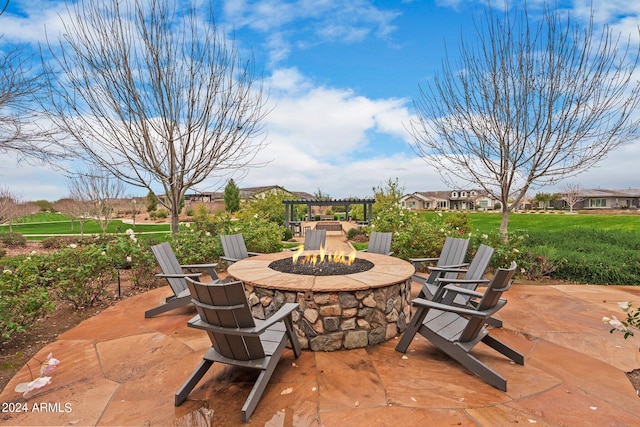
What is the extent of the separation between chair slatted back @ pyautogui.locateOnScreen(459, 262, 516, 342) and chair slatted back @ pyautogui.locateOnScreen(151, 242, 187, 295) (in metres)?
3.41

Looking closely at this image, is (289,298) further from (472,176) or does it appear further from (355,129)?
(355,129)

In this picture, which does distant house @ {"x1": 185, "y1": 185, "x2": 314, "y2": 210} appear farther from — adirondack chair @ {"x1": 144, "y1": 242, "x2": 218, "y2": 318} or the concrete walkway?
the concrete walkway

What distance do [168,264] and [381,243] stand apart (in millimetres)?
3532

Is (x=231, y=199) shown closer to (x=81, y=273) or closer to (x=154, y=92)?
(x=154, y=92)

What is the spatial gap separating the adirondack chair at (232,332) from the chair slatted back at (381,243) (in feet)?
11.8

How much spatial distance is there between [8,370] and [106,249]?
7.60ft

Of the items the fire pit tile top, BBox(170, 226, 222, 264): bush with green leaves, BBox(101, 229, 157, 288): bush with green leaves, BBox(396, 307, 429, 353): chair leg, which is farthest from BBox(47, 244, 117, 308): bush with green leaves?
BBox(396, 307, 429, 353): chair leg

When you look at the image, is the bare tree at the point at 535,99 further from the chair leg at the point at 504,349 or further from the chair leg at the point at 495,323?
the chair leg at the point at 504,349

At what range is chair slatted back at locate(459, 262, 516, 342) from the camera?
2.61 meters

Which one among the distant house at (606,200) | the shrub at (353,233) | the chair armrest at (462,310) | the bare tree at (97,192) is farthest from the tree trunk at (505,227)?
the distant house at (606,200)

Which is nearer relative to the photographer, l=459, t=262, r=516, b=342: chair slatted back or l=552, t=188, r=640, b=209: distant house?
l=459, t=262, r=516, b=342: chair slatted back

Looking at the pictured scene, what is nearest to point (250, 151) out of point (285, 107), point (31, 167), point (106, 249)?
point (285, 107)

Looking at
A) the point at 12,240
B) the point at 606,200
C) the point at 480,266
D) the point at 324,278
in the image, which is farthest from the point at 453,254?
the point at 606,200

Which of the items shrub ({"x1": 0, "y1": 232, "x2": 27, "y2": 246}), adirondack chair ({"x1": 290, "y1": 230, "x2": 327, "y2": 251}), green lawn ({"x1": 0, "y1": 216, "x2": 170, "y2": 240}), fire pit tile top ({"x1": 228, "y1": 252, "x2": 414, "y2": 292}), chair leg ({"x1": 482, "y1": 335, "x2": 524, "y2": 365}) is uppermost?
adirondack chair ({"x1": 290, "y1": 230, "x2": 327, "y2": 251})
